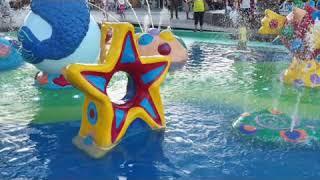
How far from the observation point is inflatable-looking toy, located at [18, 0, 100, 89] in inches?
285

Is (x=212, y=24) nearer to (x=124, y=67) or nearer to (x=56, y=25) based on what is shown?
(x=56, y=25)

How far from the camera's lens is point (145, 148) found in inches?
201

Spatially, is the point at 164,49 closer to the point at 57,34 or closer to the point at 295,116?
the point at 57,34

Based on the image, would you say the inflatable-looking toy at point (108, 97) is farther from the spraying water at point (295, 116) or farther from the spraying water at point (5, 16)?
the spraying water at point (5, 16)

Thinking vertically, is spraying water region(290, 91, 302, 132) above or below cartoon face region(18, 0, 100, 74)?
below

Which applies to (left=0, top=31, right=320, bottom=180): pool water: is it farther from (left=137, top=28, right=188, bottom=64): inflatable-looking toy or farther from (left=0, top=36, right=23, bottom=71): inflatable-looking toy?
(left=137, top=28, right=188, bottom=64): inflatable-looking toy

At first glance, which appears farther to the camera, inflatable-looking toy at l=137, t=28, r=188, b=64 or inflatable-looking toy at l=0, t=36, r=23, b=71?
inflatable-looking toy at l=137, t=28, r=188, b=64

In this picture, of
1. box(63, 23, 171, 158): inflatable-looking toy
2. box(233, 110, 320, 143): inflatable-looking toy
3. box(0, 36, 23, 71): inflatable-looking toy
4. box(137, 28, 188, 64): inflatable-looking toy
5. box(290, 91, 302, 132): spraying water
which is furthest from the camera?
box(137, 28, 188, 64): inflatable-looking toy

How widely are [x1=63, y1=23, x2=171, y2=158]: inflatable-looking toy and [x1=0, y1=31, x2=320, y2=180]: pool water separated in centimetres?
18

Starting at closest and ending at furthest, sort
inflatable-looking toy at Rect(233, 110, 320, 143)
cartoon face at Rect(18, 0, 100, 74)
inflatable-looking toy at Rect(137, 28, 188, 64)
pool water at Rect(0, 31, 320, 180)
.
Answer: pool water at Rect(0, 31, 320, 180) → inflatable-looking toy at Rect(233, 110, 320, 143) → cartoon face at Rect(18, 0, 100, 74) → inflatable-looking toy at Rect(137, 28, 188, 64)

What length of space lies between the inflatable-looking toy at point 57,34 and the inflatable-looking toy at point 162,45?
2132 mm

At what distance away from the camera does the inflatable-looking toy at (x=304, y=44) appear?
26.0 feet

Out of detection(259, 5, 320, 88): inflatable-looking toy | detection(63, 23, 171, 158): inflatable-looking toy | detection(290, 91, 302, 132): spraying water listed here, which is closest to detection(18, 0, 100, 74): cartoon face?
detection(63, 23, 171, 158): inflatable-looking toy

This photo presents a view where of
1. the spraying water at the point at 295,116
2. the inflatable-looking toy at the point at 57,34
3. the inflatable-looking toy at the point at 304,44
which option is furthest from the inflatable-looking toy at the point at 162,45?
the spraying water at the point at 295,116
